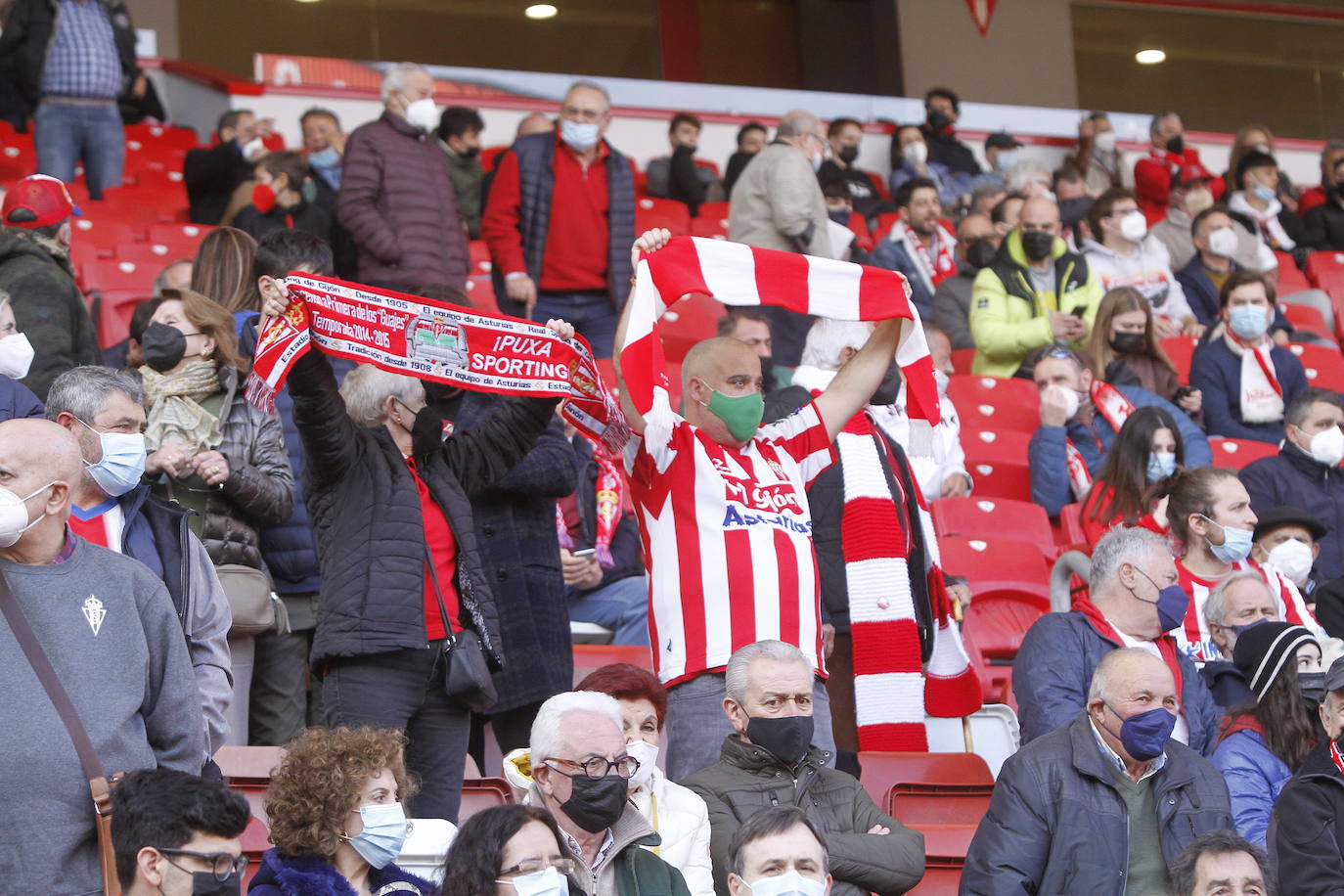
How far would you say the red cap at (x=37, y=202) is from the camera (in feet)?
18.6

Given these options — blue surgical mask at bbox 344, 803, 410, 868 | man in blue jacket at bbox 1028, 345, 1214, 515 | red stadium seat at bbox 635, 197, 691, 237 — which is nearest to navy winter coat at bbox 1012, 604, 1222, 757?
blue surgical mask at bbox 344, 803, 410, 868

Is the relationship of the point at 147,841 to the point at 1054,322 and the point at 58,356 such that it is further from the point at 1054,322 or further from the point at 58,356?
the point at 1054,322

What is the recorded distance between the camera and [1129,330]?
8453 millimetres

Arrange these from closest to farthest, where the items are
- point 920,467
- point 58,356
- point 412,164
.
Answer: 1. point 58,356
2. point 920,467
3. point 412,164

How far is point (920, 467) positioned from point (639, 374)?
2414mm

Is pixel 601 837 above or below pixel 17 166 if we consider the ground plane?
below

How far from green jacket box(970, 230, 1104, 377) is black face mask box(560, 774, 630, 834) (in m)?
5.50

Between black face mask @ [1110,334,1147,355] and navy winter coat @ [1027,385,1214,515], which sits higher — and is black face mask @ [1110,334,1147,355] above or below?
above

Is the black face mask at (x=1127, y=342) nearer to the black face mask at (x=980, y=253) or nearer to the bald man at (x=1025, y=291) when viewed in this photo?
the bald man at (x=1025, y=291)

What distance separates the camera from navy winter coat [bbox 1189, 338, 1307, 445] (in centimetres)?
887

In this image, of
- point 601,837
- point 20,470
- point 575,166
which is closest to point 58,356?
point 20,470

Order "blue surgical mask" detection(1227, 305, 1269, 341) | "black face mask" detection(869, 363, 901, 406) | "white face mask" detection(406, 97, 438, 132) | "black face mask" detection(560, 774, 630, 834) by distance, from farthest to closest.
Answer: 1. "blue surgical mask" detection(1227, 305, 1269, 341)
2. "white face mask" detection(406, 97, 438, 132)
3. "black face mask" detection(869, 363, 901, 406)
4. "black face mask" detection(560, 774, 630, 834)

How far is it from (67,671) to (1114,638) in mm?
Result: 2892

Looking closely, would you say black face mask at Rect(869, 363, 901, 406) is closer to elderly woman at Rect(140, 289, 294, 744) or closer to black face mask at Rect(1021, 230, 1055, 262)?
elderly woman at Rect(140, 289, 294, 744)
